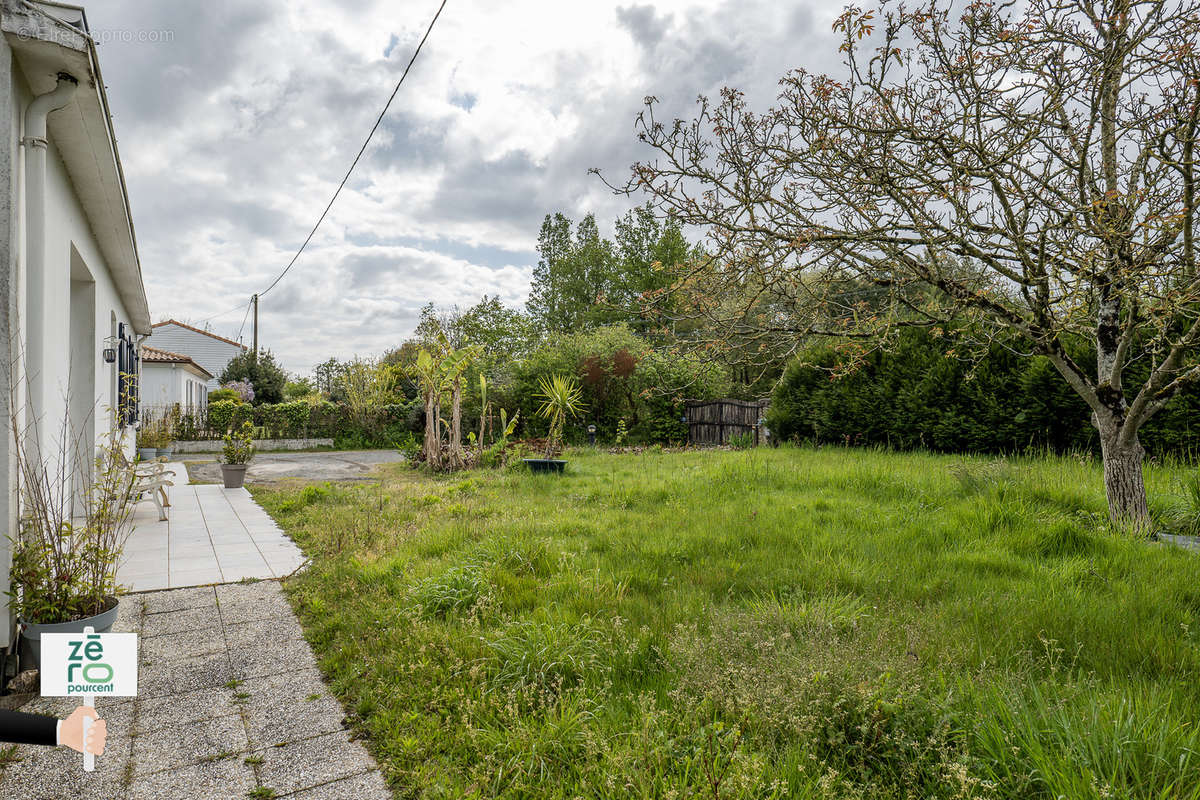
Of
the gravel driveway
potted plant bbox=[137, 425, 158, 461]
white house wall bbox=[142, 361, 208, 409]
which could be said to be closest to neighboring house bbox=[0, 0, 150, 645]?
the gravel driveway

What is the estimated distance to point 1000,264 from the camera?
4207mm

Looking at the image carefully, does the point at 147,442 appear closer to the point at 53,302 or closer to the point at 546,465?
the point at 546,465

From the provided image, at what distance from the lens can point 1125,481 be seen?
462cm

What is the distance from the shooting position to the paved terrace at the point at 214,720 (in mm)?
2242

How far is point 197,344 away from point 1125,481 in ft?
124

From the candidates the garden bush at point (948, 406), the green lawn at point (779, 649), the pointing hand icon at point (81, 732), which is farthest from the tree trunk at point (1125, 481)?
the pointing hand icon at point (81, 732)

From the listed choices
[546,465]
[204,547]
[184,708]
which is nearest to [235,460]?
[204,547]

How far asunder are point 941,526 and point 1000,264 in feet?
6.52

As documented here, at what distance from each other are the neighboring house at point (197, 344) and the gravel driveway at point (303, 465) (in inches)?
715

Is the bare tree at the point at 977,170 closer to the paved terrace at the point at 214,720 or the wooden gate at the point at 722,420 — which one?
the paved terrace at the point at 214,720

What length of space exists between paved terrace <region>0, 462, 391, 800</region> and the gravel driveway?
7249 millimetres

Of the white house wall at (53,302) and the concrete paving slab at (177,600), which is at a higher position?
the white house wall at (53,302)

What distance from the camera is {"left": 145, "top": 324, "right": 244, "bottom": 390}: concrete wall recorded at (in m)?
31.2

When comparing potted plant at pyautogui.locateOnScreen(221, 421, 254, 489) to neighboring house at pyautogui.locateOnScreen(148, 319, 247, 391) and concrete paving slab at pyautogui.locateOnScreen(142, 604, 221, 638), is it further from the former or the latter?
neighboring house at pyautogui.locateOnScreen(148, 319, 247, 391)
